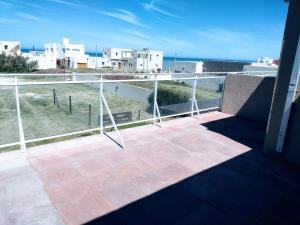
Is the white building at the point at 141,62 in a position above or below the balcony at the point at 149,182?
above

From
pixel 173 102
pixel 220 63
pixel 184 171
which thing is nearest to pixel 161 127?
pixel 173 102

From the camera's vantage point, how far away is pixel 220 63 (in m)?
33.1

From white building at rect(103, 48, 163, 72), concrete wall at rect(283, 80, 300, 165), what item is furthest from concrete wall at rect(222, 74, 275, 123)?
white building at rect(103, 48, 163, 72)

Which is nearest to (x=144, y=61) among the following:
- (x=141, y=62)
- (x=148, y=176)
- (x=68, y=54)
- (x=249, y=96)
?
(x=141, y=62)

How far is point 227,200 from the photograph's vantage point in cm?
241

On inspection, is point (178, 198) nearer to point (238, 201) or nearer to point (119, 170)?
point (238, 201)

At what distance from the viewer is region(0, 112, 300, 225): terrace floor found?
2.10 metres

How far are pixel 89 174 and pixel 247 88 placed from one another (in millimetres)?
4806

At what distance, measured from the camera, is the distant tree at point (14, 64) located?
113ft

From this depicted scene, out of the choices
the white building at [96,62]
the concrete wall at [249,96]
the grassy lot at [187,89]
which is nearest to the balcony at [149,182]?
the concrete wall at [249,96]

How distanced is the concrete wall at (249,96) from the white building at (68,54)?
4786cm

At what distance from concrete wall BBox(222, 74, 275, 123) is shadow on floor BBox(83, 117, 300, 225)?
8.45 ft

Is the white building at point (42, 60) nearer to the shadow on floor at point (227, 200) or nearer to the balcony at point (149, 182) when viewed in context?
the balcony at point (149, 182)

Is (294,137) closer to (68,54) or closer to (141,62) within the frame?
(141,62)
